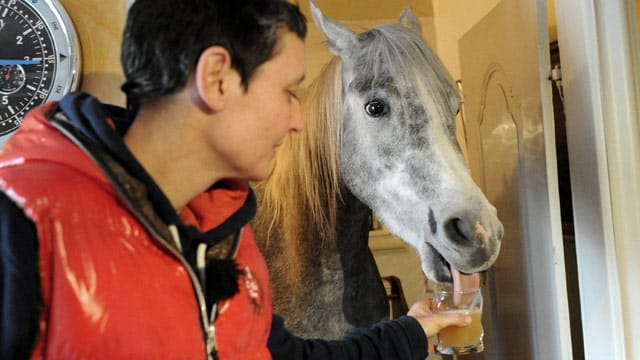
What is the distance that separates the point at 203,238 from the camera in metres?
0.46

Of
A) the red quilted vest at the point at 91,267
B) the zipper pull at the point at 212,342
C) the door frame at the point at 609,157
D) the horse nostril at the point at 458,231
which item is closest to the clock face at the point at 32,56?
the red quilted vest at the point at 91,267

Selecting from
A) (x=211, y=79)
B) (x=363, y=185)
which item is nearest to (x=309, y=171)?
(x=363, y=185)

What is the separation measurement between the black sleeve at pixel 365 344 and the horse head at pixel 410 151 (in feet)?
0.26

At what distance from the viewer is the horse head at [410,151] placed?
0.63 m

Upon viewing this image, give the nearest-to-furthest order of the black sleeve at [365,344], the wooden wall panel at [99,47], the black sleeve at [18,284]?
the black sleeve at [18,284] < the black sleeve at [365,344] < the wooden wall panel at [99,47]

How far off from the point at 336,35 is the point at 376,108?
0.36 feet

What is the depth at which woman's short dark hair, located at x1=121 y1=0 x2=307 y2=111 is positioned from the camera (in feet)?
1.35

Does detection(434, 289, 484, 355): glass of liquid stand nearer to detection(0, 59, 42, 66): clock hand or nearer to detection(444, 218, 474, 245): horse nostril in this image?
detection(444, 218, 474, 245): horse nostril

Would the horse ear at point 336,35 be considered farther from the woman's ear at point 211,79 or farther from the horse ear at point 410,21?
the woman's ear at point 211,79

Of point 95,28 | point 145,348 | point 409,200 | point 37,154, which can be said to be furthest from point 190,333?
point 95,28

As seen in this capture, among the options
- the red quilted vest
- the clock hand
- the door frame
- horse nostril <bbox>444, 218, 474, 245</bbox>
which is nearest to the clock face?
the clock hand

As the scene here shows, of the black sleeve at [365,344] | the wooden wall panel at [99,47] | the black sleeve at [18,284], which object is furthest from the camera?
the wooden wall panel at [99,47]

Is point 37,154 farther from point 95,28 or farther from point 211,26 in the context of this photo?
point 95,28

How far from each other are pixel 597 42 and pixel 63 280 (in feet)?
2.44
